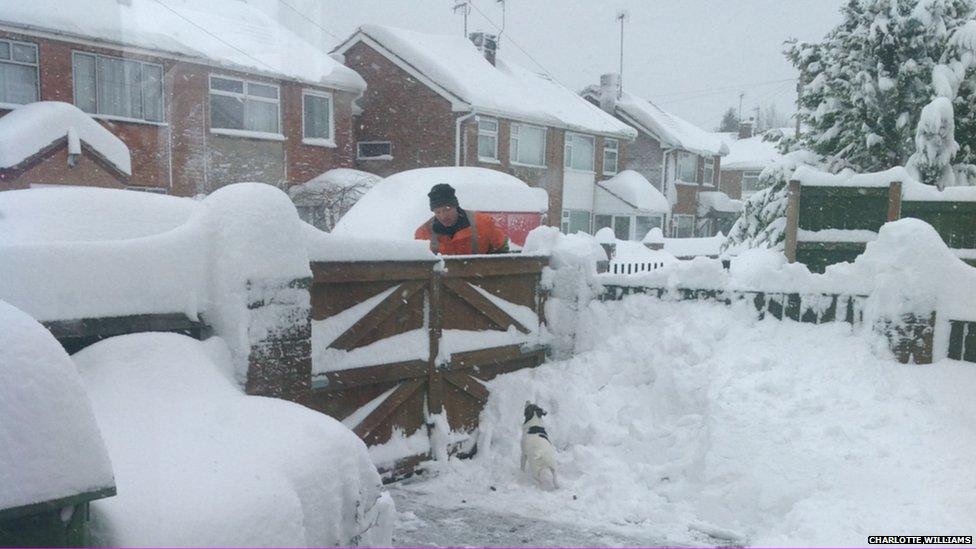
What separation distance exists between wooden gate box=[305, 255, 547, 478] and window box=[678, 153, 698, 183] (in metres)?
27.8

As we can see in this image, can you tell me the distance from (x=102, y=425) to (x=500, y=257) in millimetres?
4044

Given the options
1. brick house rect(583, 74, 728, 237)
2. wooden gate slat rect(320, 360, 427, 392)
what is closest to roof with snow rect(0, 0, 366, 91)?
wooden gate slat rect(320, 360, 427, 392)

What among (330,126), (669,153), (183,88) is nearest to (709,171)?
(669,153)

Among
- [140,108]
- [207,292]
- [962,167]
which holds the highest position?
[140,108]

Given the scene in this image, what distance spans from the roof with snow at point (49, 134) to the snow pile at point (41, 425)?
35.8 ft

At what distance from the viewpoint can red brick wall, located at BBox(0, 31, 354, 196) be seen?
44.0 feet

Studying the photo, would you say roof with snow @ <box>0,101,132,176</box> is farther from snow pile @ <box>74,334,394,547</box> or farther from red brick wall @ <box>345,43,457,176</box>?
red brick wall @ <box>345,43,457,176</box>

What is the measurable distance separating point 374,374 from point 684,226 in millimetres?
30819

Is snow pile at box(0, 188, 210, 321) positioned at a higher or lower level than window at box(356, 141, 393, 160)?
lower

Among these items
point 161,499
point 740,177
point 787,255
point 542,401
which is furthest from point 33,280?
point 740,177

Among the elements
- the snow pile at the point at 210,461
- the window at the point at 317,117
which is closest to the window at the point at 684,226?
the window at the point at 317,117

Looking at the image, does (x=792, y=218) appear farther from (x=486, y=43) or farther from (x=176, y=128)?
(x=486, y=43)

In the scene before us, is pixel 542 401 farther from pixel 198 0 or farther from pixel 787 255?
pixel 198 0

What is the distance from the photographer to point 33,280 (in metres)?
3.49
